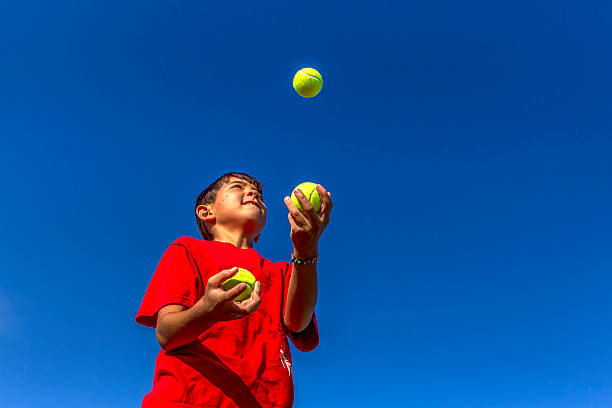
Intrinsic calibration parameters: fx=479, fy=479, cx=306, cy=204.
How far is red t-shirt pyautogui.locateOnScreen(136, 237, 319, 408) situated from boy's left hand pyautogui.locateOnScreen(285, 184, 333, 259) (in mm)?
647

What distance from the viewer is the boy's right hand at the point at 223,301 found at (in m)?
2.66

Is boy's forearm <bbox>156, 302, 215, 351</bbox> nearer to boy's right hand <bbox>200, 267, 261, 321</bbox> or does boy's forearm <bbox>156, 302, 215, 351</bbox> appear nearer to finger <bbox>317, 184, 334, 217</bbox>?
boy's right hand <bbox>200, 267, 261, 321</bbox>

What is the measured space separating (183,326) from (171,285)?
0.54 metres

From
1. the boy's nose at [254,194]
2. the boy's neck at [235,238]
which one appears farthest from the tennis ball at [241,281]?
the boy's nose at [254,194]

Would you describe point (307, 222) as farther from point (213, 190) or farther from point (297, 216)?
point (213, 190)

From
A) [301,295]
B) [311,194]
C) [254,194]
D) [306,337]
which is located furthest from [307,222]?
[254,194]

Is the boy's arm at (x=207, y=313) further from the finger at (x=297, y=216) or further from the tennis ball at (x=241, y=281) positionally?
the finger at (x=297, y=216)

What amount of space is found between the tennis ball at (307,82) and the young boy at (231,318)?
374 cm

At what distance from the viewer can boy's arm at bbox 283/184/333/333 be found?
342 centimetres

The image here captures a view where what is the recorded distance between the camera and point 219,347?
3268 millimetres

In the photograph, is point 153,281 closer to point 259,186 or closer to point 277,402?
point 277,402

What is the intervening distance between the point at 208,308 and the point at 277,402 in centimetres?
103

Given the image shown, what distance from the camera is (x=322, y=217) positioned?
3.52 meters

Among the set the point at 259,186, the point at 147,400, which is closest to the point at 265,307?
the point at 147,400
